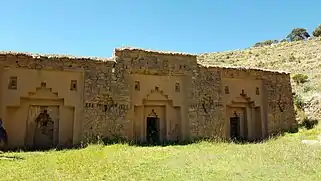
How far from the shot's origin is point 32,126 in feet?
51.2

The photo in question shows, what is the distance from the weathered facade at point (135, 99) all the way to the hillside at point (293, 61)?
11.6 ft

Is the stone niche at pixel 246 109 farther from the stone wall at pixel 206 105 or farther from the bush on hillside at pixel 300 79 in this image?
the bush on hillside at pixel 300 79

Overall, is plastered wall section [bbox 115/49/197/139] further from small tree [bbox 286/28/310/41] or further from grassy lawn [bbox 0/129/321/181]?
small tree [bbox 286/28/310/41]

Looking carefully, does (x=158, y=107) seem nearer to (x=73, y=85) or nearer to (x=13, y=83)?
(x=73, y=85)

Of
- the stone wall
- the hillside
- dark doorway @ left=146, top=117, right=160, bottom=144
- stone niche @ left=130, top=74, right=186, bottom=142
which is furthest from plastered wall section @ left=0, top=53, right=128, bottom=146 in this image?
the hillside

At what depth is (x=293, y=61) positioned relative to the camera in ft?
122

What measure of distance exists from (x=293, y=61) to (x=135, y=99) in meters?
25.6

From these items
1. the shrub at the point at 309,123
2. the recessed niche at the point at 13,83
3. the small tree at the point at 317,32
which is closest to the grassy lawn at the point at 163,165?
the recessed niche at the point at 13,83

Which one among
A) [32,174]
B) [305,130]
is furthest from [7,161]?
[305,130]

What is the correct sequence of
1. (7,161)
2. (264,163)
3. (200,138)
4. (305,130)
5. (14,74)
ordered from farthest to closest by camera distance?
(305,130) → (200,138) → (14,74) → (7,161) → (264,163)

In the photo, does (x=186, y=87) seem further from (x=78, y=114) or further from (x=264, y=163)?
(x=264, y=163)

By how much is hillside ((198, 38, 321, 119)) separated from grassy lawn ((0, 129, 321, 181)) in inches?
463

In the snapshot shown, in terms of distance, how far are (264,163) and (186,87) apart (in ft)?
28.1

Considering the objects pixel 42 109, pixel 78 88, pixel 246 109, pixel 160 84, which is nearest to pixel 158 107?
pixel 160 84
